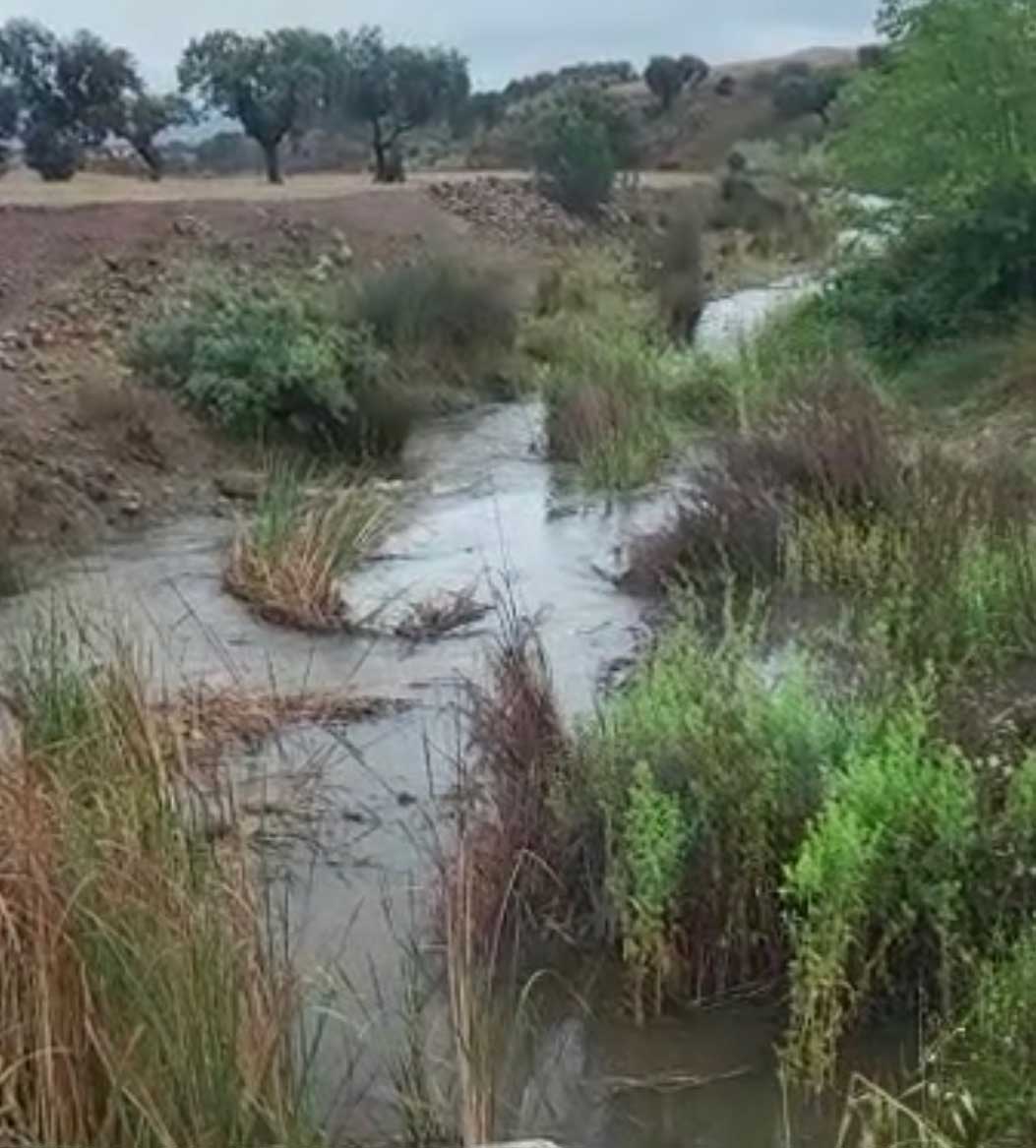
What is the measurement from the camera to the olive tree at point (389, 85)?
44344 mm

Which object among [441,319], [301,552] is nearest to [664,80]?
[441,319]

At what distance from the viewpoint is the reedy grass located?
14.4ft

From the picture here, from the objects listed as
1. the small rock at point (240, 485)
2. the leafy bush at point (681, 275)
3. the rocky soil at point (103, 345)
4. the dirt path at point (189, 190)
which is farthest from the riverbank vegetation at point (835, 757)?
the dirt path at point (189, 190)

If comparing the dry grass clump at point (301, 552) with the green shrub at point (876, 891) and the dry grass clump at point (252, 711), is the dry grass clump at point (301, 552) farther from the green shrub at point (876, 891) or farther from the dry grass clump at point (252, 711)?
the green shrub at point (876, 891)

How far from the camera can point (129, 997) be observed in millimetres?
4477

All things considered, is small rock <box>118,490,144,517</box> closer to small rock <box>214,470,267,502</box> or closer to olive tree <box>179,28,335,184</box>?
small rock <box>214,470,267,502</box>

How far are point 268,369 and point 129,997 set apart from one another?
13.2 m

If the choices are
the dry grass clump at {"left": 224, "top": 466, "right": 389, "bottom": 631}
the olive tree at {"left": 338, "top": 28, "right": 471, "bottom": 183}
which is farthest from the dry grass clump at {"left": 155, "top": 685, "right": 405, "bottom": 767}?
the olive tree at {"left": 338, "top": 28, "right": 471, "bottom": 183}

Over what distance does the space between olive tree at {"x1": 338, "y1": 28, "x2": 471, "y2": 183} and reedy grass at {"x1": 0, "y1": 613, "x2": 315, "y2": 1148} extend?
38.5m

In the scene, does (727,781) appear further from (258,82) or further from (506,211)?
(258,82)

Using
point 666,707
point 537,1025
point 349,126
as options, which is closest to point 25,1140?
point 537,1025

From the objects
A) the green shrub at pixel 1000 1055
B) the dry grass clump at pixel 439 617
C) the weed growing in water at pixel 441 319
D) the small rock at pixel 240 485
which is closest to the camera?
the green shrub at pixel 1000 1055

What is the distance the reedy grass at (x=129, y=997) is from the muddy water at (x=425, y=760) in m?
0.92

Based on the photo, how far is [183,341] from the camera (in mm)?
18000
